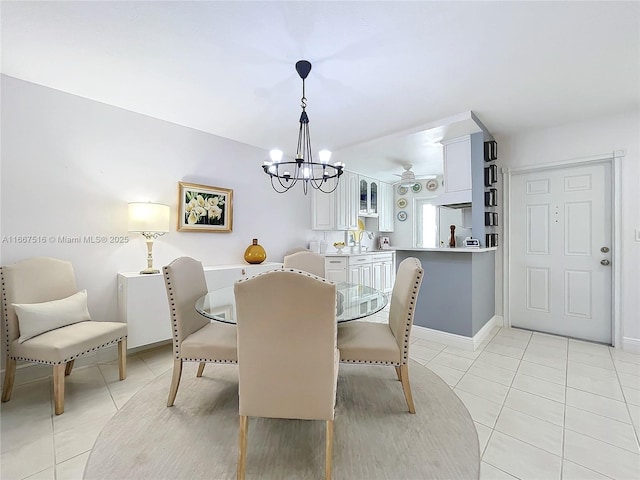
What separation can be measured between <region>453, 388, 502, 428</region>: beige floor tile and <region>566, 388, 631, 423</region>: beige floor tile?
0.54 metres

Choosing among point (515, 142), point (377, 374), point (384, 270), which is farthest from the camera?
point (384, 270)

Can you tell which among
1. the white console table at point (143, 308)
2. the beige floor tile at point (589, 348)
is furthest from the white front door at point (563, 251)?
the white console table at point (143, 308)

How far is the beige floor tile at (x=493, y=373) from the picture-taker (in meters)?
2.21

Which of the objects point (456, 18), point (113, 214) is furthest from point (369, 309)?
point (113, 214)

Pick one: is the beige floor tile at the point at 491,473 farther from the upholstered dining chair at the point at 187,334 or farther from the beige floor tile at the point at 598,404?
the upholstered dining chair at the point at 187,334

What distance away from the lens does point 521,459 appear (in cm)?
143

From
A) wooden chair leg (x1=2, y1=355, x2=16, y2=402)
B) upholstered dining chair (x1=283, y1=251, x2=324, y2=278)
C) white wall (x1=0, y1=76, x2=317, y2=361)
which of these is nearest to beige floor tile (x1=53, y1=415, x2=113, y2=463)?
wooden chair leg (x1=2, y1=355, x2=16, y2=402)

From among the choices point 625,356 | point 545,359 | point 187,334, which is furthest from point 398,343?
point 625,356

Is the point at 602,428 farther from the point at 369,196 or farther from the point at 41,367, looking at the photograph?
the point at 369,196

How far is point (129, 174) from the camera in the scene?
275cm

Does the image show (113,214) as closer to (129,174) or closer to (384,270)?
(129,174)

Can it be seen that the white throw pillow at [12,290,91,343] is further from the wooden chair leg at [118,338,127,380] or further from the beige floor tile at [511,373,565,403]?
the beige floor tile at [511,373,565,403]

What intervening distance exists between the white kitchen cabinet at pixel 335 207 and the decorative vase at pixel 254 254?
49.2 inches

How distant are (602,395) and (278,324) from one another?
2.41 meters
